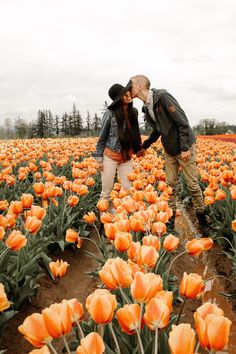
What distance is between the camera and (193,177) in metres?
5.04

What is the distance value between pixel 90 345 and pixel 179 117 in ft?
12.4

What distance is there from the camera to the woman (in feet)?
15.5

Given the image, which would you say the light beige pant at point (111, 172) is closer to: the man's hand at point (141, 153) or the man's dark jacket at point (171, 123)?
the man's hand at point (141, 153)

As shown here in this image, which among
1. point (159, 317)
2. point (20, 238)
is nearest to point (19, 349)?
point (20, 238)

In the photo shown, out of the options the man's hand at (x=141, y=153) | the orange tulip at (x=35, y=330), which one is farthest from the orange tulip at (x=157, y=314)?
the man's hand at (x=141, y=153)

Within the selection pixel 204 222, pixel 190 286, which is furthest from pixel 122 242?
pixel 204 222

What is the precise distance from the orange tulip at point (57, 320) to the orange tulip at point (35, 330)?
0.09 feet

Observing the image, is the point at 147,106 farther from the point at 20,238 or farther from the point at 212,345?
the point at 212,345

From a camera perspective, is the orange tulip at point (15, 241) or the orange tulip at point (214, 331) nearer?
the orange tulip at point (214, 331)

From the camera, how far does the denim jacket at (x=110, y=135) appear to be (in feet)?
16.1

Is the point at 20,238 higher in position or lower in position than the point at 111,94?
lower

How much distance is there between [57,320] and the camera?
1.27 metres

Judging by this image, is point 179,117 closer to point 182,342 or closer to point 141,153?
point 141,153

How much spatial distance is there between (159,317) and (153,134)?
4.25 m
